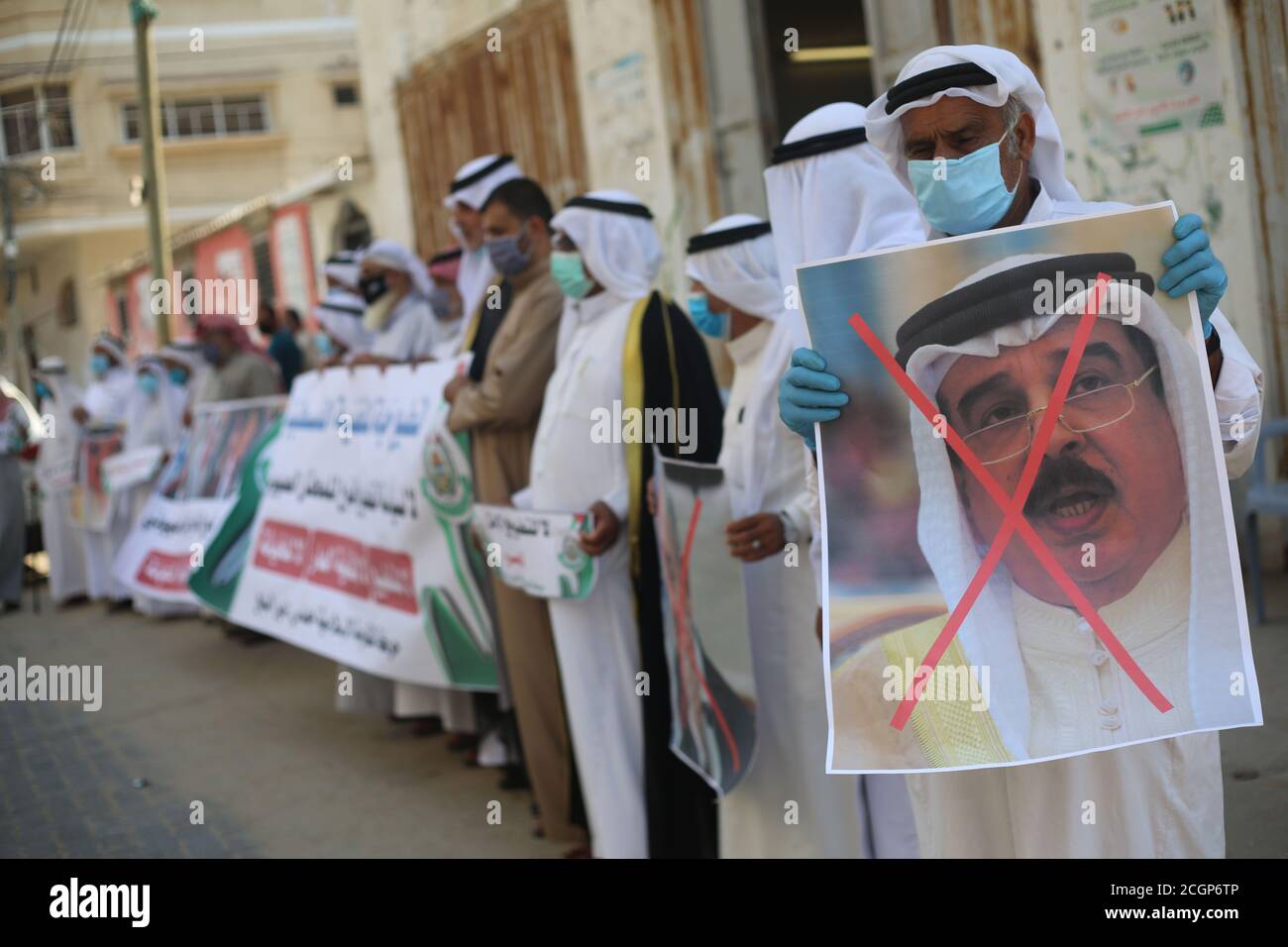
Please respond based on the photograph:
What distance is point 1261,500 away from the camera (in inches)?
193

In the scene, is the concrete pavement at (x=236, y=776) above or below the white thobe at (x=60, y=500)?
below

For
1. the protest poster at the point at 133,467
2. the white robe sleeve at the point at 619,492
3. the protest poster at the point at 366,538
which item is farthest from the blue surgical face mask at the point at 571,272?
the protest poster at the point at 133,467

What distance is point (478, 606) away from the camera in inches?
192

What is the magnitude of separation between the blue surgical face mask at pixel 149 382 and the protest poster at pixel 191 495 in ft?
6.33

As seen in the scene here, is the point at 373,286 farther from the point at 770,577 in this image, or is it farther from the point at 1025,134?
the point at 1025,134

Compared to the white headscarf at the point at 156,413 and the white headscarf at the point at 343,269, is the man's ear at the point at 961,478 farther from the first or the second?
the white headscarf at the point at 156,413

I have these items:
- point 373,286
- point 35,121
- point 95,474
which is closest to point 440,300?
point 373,286

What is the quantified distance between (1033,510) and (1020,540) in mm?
51

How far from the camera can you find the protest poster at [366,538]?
4.97 m
